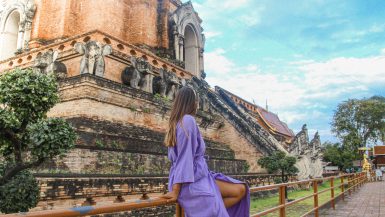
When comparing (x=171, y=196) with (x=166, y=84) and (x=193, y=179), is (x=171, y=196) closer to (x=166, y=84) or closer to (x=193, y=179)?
(x=193, y=179)

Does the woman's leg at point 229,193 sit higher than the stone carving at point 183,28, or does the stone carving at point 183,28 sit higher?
the stone carving at point 183,28

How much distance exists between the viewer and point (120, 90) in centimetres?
1056

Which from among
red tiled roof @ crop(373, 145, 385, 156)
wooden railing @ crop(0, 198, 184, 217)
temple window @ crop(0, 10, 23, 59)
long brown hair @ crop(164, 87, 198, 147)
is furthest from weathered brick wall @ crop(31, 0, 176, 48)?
red tiled roof @ crop(373, 145, 385, 156)

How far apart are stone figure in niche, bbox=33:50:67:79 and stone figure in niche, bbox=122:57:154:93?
88.2 inches

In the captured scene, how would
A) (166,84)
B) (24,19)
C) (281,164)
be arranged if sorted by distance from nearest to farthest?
1. (281,164)
2. (166,84)
3. (24,19)

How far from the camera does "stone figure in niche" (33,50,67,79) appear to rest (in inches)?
Result: 451

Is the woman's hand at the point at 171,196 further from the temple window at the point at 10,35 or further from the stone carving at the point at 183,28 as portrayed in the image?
the temple window at the point at 10,35

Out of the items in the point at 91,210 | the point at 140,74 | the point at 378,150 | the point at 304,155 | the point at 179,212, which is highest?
the point at 140,74

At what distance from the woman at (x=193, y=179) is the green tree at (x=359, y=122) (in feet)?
103

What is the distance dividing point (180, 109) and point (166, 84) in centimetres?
1088

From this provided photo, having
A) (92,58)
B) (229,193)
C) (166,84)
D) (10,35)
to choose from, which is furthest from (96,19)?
(229,193)

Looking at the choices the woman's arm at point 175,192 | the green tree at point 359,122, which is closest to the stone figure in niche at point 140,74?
the woman's arm at point 175,192

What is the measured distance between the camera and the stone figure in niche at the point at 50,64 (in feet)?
Answer: 37.6

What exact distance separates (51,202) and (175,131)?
3.48 metres
